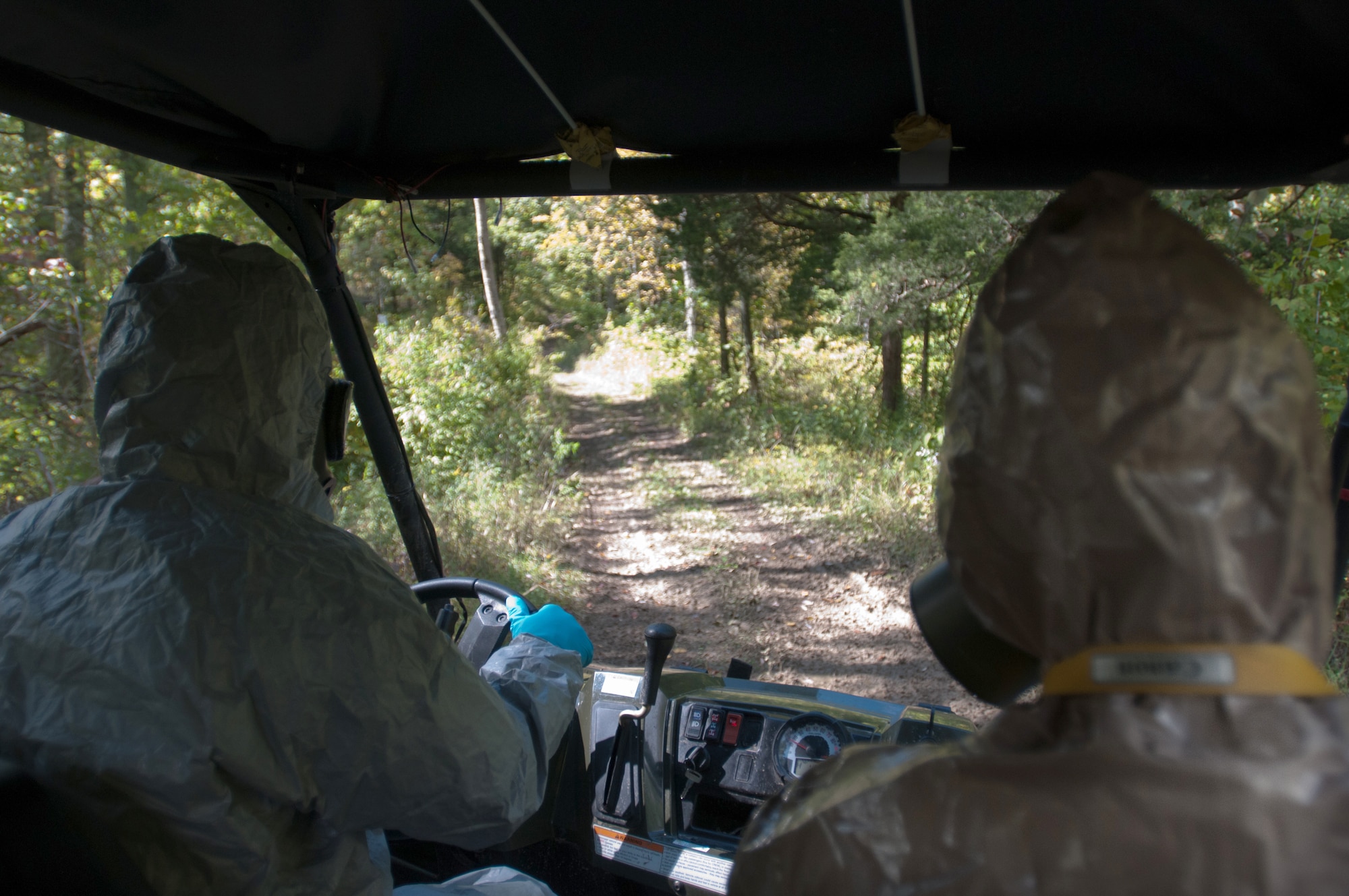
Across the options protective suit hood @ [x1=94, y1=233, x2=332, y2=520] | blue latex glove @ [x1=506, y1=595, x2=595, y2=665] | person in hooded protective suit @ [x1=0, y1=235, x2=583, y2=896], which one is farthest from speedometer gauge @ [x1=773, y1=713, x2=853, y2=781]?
protective suit hood @ [x1=94, y1=233, x2=332, y2=520]

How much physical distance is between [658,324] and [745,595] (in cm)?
1216

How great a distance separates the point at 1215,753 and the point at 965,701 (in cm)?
464

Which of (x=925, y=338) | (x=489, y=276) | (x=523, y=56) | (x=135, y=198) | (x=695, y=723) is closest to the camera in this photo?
(x=523, y=56)

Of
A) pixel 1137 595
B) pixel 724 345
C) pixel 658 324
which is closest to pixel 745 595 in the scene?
pixel 1137 595

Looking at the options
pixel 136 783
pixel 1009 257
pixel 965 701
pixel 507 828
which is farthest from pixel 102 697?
pixel 965 701

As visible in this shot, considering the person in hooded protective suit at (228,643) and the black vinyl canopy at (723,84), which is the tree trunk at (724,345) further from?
the person in hooded protective suit at (228,643)

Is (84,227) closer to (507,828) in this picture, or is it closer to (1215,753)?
(507,828)

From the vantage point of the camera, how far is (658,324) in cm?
1830

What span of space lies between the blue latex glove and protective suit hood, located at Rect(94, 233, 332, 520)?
74 cm

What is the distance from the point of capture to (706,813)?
7.14ft

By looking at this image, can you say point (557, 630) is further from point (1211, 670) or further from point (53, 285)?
point (53, 285)

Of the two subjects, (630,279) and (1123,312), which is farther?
(630,279)

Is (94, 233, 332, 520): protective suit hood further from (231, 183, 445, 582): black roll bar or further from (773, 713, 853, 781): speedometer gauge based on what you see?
(773, 713, 853, 781): speedometer gauge

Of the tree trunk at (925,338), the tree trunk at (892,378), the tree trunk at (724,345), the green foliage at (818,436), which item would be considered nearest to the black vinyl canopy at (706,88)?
the green foliage at (818,436)
